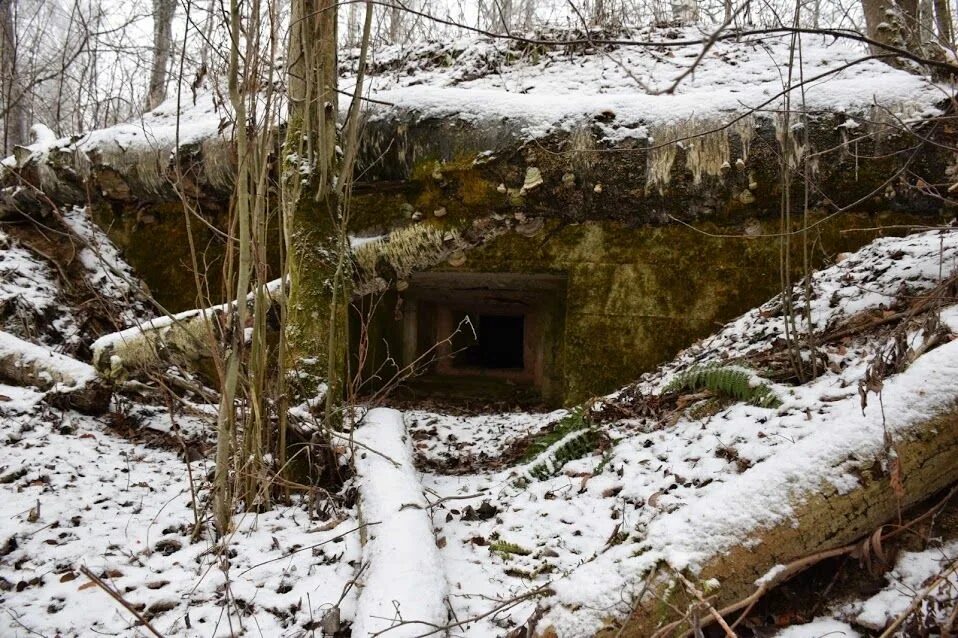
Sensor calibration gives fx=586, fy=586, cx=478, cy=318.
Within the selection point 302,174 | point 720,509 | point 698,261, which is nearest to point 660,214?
point 698,261

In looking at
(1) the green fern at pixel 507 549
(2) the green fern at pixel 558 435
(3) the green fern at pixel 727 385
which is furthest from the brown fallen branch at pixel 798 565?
(2) the green fern at pixel 558 435

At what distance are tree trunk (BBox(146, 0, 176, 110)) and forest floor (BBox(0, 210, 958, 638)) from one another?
8.05 metres

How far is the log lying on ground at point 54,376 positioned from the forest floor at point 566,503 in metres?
0.09

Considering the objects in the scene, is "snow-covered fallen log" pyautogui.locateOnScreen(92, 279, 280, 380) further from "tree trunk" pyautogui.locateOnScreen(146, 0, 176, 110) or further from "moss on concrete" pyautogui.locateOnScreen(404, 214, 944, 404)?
"tree trunk" pyautogui.locateOnScreen(146, 0, 176, 110)

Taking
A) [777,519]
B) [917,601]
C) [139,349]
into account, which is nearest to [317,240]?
[139,349]

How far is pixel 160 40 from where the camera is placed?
10750 millimetres

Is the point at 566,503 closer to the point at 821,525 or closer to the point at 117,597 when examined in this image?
the point at 821,525

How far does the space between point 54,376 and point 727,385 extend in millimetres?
4312

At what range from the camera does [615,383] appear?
16.0ft

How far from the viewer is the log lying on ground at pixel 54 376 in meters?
3.87

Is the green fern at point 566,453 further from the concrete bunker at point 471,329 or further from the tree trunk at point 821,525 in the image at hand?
the concrete bunker at point 471,329

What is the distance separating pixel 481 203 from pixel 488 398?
3.00 meters

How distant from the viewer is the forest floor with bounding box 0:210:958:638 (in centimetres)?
185

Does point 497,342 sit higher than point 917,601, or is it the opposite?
point 917,601
